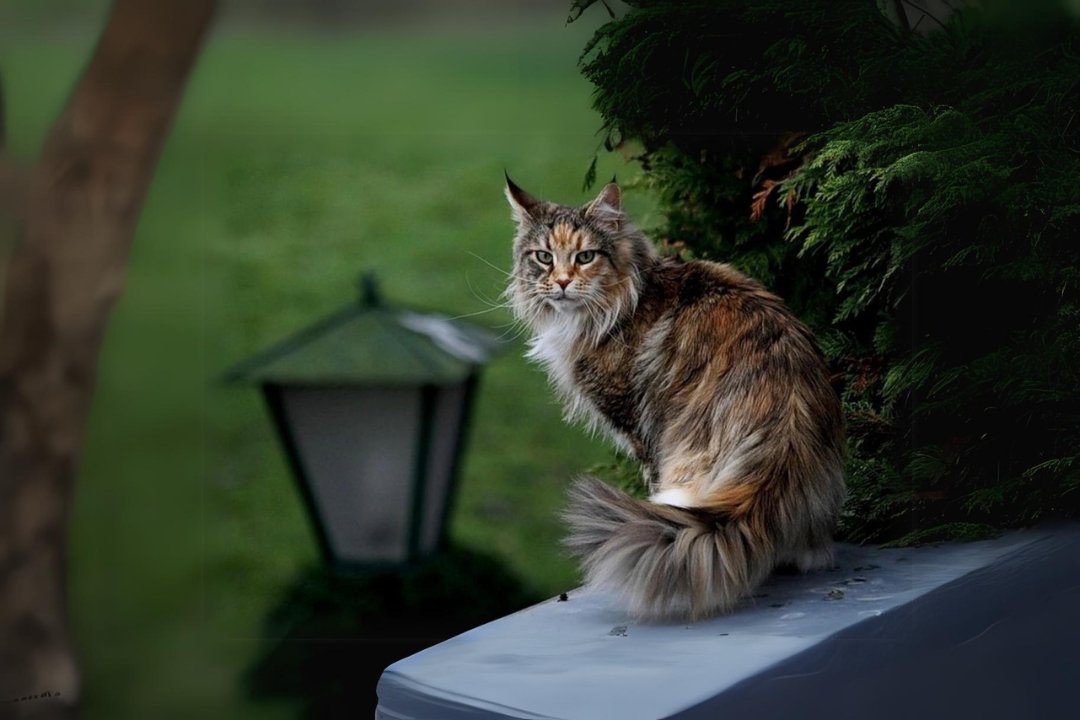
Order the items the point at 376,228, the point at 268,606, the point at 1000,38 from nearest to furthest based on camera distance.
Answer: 1. the point at 1000,38
2. the point at 268,606
3. the point at 376,228

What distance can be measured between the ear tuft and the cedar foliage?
27 cm

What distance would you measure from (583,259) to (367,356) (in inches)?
23.0

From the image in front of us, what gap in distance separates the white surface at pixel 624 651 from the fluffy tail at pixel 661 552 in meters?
0.04

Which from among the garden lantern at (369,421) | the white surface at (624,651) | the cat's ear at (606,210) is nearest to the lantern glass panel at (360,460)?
the garden lantern at (369,421)

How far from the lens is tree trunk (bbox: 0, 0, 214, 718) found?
323cm

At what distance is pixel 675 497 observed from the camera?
2.11m

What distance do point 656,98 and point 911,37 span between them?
1.72ft

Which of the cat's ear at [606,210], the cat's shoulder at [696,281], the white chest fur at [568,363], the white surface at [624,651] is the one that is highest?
the cat's ear at [606,210]

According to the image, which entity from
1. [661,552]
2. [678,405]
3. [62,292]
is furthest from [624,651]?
[62,292]

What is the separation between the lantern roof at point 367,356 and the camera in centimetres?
274

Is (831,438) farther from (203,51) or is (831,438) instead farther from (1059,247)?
(203,51)

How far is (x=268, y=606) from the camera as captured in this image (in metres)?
3.69

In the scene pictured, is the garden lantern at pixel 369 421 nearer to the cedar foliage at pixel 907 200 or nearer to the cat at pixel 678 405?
the cat at pixel 678 405

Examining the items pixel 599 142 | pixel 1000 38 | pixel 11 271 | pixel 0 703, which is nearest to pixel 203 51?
pixel 11 271
